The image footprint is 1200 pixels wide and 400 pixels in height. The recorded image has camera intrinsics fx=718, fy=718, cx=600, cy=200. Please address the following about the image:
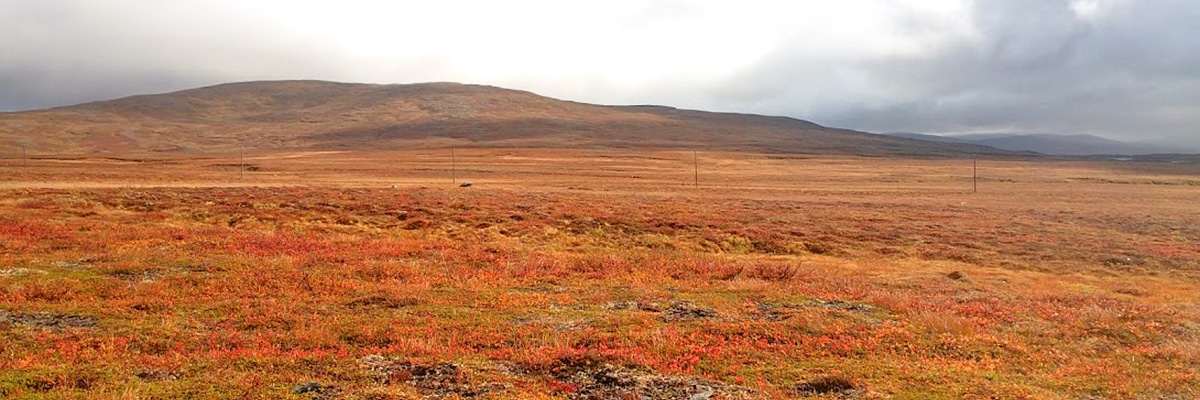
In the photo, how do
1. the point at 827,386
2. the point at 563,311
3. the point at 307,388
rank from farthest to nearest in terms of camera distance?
the point at 563,311 < the point at 827,386 < the point at 307,388

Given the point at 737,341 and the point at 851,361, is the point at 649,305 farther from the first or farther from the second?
the point at 851,361

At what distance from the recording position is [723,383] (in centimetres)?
925

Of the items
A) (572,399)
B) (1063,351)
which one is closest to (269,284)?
(572,399)

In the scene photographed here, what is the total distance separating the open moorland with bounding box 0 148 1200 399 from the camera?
9.13 meters

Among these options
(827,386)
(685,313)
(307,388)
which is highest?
(307,388)

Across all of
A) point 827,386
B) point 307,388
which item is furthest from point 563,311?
point 307,388

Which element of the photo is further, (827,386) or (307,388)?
(827,386)

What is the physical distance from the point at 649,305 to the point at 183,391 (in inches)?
353

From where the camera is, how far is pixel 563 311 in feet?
46.3

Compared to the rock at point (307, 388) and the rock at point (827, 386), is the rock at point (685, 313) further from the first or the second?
the rock at point (307, 388)

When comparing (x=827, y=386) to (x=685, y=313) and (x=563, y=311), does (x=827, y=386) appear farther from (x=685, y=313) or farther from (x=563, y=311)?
(x=563, y=311)

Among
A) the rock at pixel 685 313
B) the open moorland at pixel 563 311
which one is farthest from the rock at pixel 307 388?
the rock at pixel 685 313

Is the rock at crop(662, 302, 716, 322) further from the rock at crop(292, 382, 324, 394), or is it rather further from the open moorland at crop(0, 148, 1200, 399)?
the rock at crop(292, 382, 324, 394)

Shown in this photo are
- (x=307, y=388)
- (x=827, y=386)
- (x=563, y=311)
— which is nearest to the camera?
(x=307, y=388)
